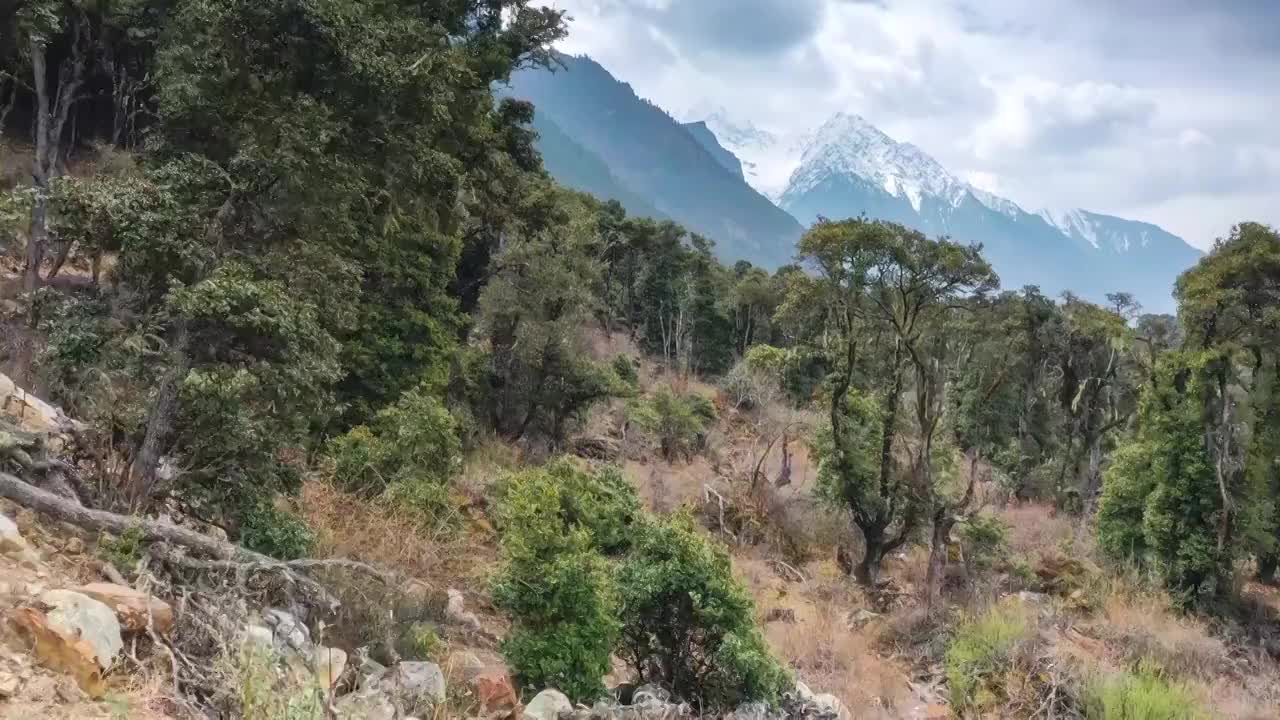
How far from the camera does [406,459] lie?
9445mm

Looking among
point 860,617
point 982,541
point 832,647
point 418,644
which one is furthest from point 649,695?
point 982,541

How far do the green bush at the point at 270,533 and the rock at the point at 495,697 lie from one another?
178 centimetres

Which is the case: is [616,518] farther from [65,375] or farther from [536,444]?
[536,444]

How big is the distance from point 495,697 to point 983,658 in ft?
16.8

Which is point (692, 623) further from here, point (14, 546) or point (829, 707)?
point (14, 546)

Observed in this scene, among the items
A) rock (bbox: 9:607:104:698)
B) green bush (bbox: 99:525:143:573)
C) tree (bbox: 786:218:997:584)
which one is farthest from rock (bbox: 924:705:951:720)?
rock (bbox: 9:607:104:698)

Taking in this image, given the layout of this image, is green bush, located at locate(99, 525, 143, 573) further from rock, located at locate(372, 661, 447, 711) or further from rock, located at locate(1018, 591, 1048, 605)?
Result: rock, located at locate(1018, 591, 1048, 605)

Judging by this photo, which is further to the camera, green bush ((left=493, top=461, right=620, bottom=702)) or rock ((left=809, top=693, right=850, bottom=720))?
rock ((left=809, top=693, right=850, bottom=720))

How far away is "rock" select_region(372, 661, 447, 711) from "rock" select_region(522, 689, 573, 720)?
69 centimetres

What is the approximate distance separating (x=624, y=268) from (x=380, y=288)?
100 feet

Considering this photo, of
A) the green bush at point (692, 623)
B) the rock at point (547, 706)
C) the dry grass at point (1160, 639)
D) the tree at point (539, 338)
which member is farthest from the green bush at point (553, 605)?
the tree at point (539, 338)

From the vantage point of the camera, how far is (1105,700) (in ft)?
20.3

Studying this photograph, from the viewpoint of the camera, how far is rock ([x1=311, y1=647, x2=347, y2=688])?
11.5 ft

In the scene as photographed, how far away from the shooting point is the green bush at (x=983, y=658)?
23.8 ft
